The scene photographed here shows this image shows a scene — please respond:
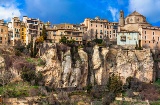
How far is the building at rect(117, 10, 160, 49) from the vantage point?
5978 centimetres

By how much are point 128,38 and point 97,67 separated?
878 cm

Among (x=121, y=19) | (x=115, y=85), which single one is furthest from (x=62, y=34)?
(x=121, y=19)

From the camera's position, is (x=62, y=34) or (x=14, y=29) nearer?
(x=14, y=29)

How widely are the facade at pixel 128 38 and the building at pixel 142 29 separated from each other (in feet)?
3.33

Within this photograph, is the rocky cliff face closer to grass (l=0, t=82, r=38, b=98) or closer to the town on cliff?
the town on cliff

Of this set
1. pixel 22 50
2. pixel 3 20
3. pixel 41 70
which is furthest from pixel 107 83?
pixel 3 20

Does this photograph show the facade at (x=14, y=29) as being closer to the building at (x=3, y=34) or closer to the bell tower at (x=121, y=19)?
the building at (x=3, y=34)

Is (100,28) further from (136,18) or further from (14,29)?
(14,29)

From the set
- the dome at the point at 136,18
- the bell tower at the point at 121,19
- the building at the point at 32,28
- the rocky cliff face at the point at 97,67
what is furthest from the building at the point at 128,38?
the building at the point at 32,28

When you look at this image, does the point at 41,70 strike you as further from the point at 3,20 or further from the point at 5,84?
the point at 3,20

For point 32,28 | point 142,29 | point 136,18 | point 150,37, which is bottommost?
point 150,37

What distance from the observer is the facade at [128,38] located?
58406mm

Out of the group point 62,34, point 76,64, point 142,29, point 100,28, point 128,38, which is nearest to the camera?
point 76,64

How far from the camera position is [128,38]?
5850cm
